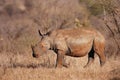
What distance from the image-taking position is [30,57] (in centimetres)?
2069

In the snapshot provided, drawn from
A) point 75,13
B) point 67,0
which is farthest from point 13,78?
point 67,0

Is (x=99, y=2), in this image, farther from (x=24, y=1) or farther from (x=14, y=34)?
(x=24, y=1)

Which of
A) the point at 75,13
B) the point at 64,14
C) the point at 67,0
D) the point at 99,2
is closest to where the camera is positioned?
the point at 99,2

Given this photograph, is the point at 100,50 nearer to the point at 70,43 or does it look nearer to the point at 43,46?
the point at 70,43

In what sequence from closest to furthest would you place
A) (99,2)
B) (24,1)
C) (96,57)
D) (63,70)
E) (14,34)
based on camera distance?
1. (63,70)
2. (96,57)
3. (99,2)
4. (14,34)
5. (24,1)

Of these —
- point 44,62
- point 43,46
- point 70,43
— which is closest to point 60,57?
point 70,43

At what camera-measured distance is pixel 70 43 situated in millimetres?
17656

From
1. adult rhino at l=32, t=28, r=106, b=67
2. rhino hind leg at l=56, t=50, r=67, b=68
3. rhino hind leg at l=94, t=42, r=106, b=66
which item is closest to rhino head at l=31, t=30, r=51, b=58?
adult rhino at l=32, t=28, r=106, b=67

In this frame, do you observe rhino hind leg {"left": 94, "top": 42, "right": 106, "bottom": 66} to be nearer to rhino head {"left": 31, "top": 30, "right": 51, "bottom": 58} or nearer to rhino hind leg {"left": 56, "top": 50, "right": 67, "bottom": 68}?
rhino hind leg {"left": 56, "top": 50, "right": 67, "bottom": 68}

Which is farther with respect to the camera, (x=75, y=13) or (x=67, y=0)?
(x=67, y=0)

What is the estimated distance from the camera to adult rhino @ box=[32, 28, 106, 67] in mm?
17547

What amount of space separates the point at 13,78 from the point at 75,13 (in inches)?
675

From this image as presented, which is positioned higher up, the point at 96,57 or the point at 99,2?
the point at 99,2

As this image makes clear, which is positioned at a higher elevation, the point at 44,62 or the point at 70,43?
the point at 70,43
